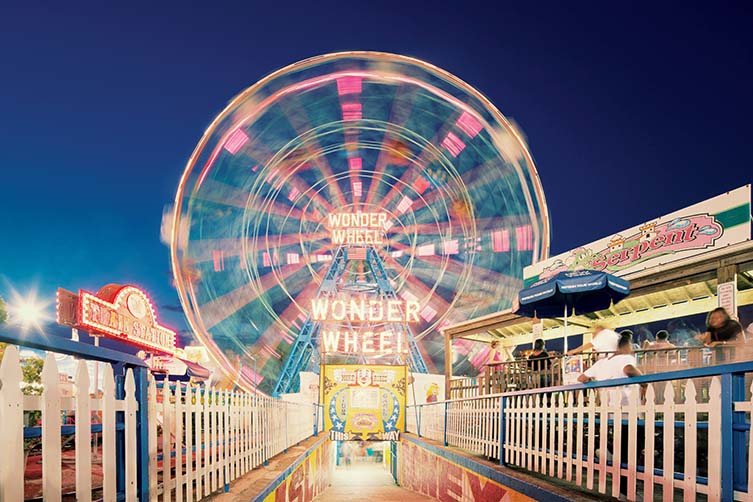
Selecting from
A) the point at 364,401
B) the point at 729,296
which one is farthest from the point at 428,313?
the point at 729,296

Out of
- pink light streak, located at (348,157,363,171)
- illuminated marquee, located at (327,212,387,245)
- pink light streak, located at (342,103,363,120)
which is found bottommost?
illuminated marquee, located at (327,212,387,245)

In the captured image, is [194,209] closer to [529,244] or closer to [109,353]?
[529,244]

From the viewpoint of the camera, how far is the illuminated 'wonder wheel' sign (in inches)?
701

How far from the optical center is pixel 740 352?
4039 mm

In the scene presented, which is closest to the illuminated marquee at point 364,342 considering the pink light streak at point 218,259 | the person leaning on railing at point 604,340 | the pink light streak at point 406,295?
the pink light streak at point 218,259

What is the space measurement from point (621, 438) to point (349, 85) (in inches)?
643

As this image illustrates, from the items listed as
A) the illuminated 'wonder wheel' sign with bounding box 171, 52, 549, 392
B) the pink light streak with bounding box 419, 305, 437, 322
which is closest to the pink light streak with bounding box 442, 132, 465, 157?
the illuminated 'wonder wheel' sign with bounding box 171, 52, 549, 392

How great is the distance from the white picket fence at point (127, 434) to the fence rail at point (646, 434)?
93.9 inches

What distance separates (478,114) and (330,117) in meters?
4.77

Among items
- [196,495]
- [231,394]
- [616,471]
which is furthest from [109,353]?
[616,471]

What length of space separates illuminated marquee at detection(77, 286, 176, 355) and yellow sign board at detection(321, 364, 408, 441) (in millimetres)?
7441

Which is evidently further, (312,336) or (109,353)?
(312,336)

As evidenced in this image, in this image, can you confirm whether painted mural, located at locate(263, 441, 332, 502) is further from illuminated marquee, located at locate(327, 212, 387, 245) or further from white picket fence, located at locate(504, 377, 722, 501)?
illuminated marquee, located at locate(327, 212, 387, 245)

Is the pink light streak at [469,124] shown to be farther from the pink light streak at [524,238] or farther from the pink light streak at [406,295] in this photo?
the pink light streak at [406,295]
